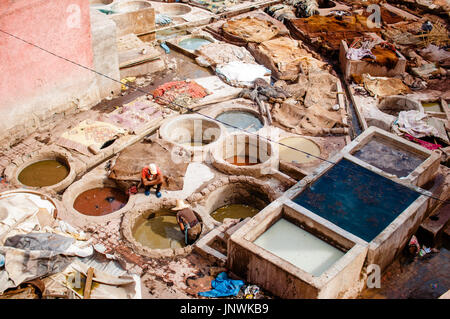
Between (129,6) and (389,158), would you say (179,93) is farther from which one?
(129,6)

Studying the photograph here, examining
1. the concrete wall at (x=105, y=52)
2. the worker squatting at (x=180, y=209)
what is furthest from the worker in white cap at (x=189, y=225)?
the concrete wall at (x=105, y=52)

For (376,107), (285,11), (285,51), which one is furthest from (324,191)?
(285,11)

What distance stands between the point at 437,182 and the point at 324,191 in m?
3.54

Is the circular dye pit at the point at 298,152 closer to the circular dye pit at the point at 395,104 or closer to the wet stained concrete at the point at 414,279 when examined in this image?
the circular dye pit at the point at 395,104

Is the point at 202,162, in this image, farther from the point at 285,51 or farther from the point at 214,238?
the point at 285,51

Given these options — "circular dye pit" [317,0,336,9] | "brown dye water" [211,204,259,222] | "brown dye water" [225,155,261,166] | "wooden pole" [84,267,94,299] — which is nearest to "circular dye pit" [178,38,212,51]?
"brown dye water" [225,155,261,166]

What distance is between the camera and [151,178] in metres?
11.2

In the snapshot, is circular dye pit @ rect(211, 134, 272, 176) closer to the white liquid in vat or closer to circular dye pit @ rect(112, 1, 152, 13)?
the white liquid in vat

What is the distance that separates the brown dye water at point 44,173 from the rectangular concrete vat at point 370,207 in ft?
20.4

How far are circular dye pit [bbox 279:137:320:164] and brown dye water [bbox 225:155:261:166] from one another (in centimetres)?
78

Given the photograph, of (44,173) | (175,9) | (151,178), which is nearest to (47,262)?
(151,178)

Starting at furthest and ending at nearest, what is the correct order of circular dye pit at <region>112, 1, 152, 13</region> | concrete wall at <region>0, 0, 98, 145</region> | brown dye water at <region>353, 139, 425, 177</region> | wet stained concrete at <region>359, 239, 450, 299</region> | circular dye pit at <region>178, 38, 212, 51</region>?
circular dye pit at <region>112, 1, 152, 13</region>, circular dye pit at <region>178, 38, 212, 51</region>, concrete wall at <region>0, 0, 98, 145</region>, brown dye water at <region>353, 139, 425, 177</region>, wet stained concrete at <region>359, 239, 450, 299</region>

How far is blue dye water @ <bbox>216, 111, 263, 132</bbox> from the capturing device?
14.4 m
